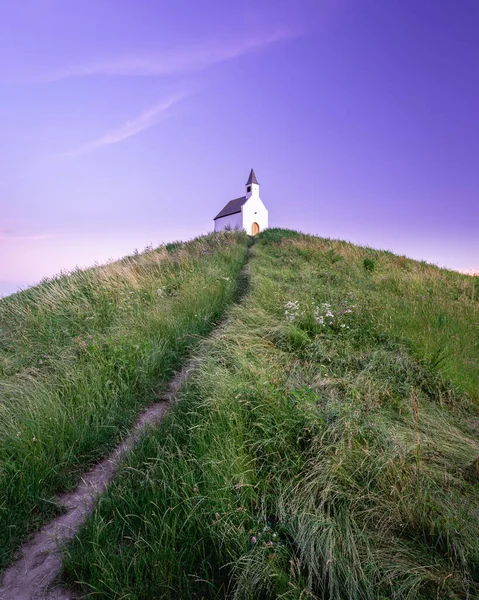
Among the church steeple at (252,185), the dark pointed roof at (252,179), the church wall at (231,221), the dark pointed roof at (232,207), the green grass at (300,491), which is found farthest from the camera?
the dark pointed roof at (232,207)

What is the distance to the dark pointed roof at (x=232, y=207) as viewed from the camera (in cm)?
5475

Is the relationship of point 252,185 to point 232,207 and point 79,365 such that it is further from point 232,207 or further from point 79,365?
point 79,365

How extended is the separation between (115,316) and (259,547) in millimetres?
5452

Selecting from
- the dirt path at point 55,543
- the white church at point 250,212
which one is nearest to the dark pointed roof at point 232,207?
the white church at point 250,212

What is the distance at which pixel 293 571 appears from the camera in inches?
74.7

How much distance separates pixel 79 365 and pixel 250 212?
158 feet

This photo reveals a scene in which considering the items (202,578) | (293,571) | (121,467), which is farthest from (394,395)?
(121,467)

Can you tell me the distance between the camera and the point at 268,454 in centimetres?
266

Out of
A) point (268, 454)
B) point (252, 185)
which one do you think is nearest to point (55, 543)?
point (268, 454)

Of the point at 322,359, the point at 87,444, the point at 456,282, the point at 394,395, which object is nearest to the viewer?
the point at 87,444

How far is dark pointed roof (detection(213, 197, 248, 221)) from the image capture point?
54753 mm

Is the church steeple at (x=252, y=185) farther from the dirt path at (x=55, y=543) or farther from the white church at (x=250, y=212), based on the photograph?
the dirt path at (x=55, y=543)

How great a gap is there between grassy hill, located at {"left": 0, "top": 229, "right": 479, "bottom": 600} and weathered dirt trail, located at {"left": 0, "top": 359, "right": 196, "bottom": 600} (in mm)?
123

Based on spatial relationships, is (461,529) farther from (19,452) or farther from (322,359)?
(19,452)
